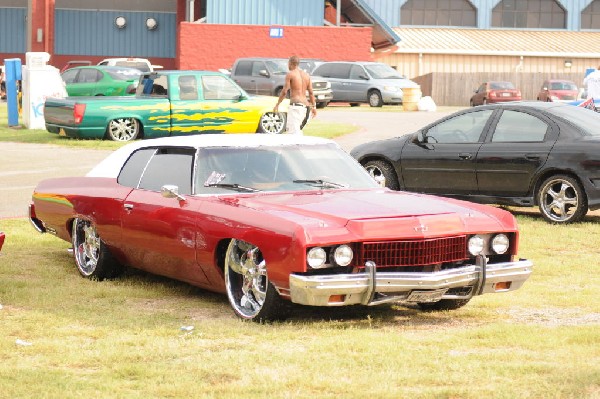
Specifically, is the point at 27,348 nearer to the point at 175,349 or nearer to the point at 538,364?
the point at 175,349

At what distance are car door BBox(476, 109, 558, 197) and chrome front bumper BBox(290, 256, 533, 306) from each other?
5848mm

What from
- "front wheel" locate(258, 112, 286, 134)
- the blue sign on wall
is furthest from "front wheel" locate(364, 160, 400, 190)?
the blue sign on wall

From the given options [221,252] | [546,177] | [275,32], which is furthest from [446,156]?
[275,32]

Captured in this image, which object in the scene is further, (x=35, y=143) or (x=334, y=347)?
(x=35, y=143)

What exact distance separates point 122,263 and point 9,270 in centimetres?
123

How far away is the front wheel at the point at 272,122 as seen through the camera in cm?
2664

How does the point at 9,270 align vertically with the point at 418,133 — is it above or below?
below

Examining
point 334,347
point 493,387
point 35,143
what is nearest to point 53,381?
A: point 334,347

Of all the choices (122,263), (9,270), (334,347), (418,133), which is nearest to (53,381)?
(334,347)

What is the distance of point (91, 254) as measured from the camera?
10875 millimetres

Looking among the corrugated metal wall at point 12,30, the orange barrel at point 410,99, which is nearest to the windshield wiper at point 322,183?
the orange barrel at point 410,99

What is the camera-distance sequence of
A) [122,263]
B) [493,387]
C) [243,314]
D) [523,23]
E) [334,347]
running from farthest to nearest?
1. [523,23]
2. [122,263]
3. [243,314]
4. [334,347]
5. [493,387]

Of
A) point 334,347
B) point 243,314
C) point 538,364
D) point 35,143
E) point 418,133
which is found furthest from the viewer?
point 35,143

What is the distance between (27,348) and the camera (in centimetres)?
791
